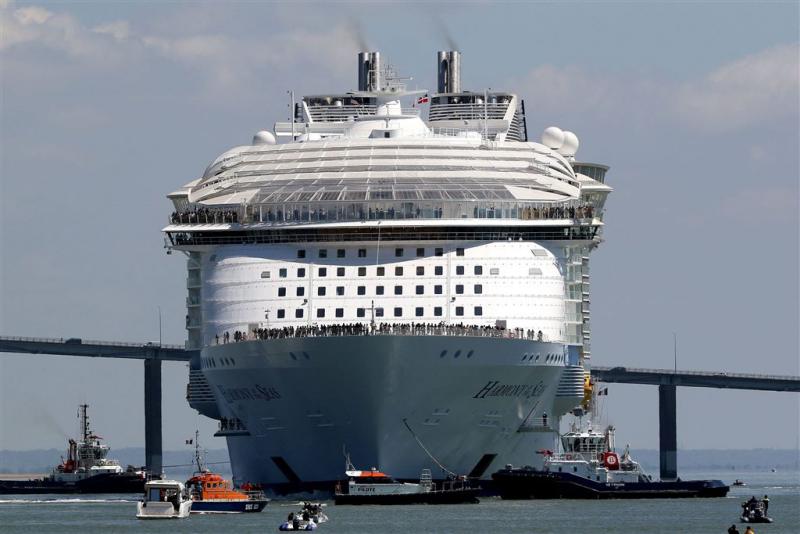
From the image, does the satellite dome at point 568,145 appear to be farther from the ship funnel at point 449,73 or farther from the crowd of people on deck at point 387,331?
the crowd of people on deck at point 387,331

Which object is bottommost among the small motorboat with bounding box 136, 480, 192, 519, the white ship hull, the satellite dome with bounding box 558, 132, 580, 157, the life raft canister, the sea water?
the sea water

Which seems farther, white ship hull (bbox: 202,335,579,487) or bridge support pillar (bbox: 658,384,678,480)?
bridge support pillar (bbox: 658,384,678,480)

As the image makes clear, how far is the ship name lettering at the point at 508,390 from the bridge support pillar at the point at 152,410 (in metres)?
76.3

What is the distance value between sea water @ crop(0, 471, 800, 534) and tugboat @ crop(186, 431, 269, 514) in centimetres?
46

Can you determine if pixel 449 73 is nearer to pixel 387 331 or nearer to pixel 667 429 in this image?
pixel 387 331

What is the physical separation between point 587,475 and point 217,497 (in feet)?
66.1

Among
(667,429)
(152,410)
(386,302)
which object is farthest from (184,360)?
(386,302)

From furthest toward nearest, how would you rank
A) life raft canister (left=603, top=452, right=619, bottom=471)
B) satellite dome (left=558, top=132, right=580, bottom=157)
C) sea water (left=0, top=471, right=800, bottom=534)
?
satellite dome (left=558, top=132, right=580, bottom=157)
life raft canister (left=603, top=452, right=619, bottom=471)
sea water (left=0, top=471, right=800, bottom=534)

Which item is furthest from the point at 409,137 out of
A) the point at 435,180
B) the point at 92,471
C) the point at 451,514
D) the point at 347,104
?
the point at 92,471

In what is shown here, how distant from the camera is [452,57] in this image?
135 meters

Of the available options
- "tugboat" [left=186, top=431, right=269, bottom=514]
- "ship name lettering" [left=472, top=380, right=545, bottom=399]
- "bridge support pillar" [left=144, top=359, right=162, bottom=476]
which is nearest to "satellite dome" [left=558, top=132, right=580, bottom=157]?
"ship name lettering" [left=472, top=380, right=545, bottom=399]

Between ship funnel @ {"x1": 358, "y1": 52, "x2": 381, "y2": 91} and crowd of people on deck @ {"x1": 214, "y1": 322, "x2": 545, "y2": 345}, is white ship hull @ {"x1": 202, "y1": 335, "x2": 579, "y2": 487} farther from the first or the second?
ship funnel @ {"x1": 358, "y1": 52, "x2": 381, "y2": 91}

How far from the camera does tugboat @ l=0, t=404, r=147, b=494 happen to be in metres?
158

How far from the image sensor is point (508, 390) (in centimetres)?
10588
